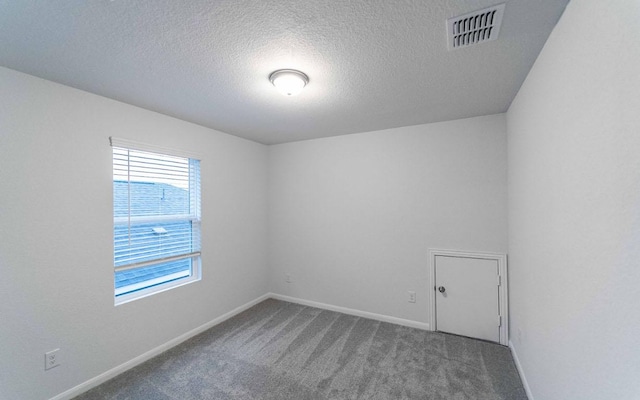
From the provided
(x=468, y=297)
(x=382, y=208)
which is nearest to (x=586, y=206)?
(x=468, y=297)

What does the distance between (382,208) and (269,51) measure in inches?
91.2

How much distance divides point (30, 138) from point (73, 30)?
3.37 ft

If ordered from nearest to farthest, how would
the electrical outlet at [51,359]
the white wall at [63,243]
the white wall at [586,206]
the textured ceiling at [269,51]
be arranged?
1. the white wall at [586,206]
2. the textured ceiling at [269,51]
3. the white wall at [63,243]
4. the electrical outlet at [51,359]

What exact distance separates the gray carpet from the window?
2.49 ft

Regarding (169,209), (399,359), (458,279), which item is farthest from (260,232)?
(458,279)

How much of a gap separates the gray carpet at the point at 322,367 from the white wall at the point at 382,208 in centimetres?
57

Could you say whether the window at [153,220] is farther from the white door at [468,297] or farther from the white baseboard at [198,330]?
the white door at [468,297]

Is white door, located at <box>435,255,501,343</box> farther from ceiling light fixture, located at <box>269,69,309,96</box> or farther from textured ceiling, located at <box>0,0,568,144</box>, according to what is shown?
ceiling light fixture, located at <box>269,69,309,96</box>

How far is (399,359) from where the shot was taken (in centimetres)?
246

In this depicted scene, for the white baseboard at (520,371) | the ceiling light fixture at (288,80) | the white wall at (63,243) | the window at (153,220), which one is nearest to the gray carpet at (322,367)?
the white baseboard at (520,371)

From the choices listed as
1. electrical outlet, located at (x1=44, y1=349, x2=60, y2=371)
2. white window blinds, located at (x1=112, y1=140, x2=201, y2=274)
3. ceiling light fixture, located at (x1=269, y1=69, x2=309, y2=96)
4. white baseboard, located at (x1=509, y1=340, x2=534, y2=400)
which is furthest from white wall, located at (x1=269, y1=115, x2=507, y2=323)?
electrical outlet, located at (x1=44, y1=349, x2=60, y2=371)

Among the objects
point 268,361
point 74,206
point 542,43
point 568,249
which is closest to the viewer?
point 568,249

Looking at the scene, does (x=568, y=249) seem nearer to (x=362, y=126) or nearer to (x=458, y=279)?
(x=458, y=279)

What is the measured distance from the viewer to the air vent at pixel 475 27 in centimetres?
128
